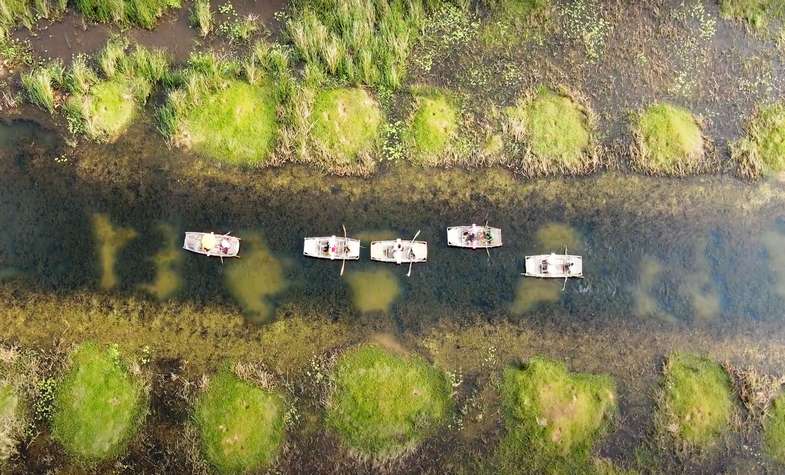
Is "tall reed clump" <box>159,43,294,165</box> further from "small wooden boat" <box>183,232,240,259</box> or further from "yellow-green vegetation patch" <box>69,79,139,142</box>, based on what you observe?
"small wooden boat" <box>183,232,240,259</box>

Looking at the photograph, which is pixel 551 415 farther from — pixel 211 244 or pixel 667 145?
pixel 211 244

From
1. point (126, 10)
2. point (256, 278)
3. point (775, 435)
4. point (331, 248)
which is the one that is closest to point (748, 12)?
point (775, 435)

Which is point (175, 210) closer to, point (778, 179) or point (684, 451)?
point (684, 451)

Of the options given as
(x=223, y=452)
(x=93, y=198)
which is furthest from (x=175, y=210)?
(x=223, y=452)

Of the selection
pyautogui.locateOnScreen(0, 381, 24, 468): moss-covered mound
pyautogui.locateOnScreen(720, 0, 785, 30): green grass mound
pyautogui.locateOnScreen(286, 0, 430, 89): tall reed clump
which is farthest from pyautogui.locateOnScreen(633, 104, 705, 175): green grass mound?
pyautogui.locateOnScreen(0, 381, 24, 468): moss-covered mound

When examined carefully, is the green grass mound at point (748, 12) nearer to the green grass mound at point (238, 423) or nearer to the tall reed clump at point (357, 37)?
the tall reed clump at point (357, 37)
